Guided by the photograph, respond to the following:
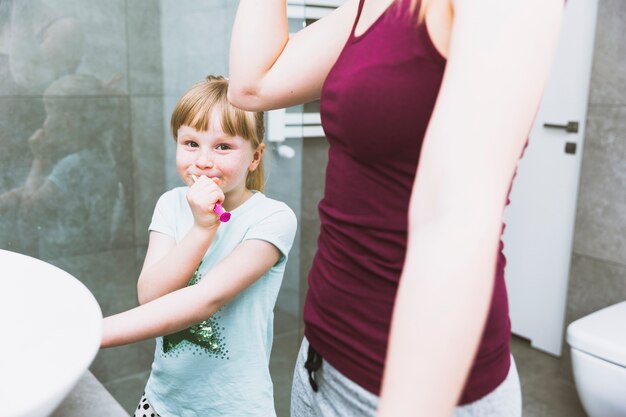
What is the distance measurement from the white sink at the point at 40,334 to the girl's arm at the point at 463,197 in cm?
26

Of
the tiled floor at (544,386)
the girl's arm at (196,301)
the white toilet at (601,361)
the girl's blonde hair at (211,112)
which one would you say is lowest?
the tiled floor at (544,386)

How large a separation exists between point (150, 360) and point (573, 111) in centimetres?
167

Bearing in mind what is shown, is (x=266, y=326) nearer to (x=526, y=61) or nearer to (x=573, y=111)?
(x=526, y=61)

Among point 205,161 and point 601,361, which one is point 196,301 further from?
point 601,361

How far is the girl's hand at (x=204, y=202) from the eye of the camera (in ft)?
2.90

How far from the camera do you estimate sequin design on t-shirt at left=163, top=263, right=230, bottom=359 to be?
1.01 metres

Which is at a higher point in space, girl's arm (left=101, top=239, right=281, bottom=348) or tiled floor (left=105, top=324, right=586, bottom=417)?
girl's arm (left=101, top=239, right=281, bottom=348)

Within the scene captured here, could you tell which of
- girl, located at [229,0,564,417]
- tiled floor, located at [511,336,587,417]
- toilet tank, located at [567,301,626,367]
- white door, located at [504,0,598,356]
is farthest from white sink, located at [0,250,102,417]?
white door, located at [504,0,598,356]

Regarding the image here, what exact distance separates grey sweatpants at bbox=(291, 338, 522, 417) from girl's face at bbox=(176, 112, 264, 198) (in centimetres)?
46

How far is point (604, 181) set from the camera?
2.04 meters

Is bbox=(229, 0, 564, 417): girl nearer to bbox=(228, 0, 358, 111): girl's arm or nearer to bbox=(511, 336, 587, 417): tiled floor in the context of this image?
bbox=(228, 0, 358, 111): girl's arm

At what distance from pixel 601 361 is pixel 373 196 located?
129 centimetres

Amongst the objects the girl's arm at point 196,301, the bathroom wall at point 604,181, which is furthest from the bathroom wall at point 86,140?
the bathroom wall at point 604,181

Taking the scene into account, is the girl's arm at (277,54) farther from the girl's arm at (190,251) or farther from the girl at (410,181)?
the girl's arm at (190,251)
